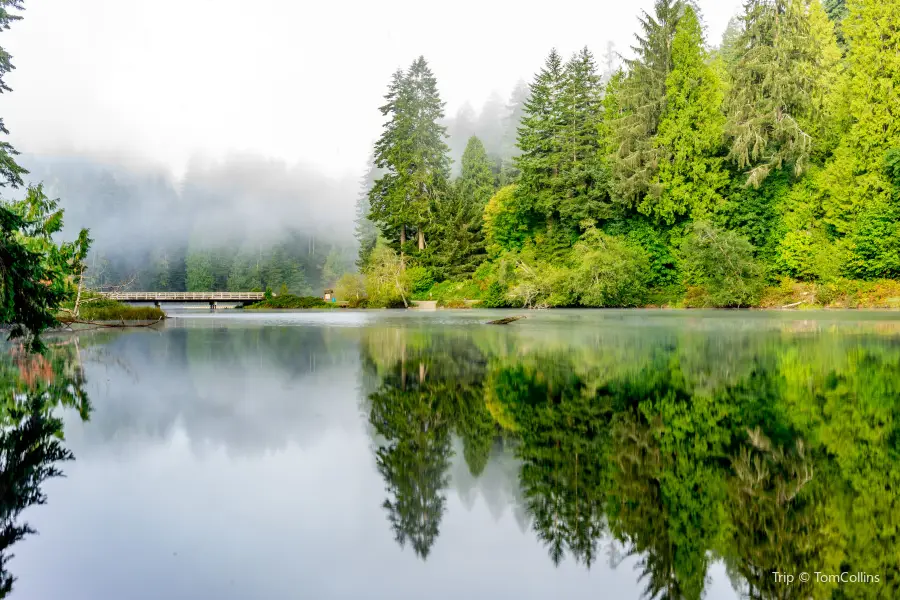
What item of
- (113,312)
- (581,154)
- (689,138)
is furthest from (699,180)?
(113,312)

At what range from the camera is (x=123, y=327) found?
2391 cm

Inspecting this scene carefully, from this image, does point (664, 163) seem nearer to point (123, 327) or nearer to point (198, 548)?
point (123, 327)

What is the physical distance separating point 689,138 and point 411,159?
2633 cm

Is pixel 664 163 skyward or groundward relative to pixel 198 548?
skyward

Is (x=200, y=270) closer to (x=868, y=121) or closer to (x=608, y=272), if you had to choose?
(x=608, y=272)

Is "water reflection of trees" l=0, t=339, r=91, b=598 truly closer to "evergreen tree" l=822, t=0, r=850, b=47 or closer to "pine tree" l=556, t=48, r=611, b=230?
"pine tree" l=556, t=48, r=611, b=230

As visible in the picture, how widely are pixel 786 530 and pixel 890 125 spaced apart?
38.7 metres

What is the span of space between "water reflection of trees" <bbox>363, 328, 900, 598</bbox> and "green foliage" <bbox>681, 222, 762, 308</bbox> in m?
26.2

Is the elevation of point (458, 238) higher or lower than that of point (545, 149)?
lower

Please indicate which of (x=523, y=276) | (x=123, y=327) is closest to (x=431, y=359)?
(x=123, y=327)

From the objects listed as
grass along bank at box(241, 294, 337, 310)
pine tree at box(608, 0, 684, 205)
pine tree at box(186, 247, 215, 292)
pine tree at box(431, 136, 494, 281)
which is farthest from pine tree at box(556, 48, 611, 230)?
pine tree at box(186, 247, 215, 292)

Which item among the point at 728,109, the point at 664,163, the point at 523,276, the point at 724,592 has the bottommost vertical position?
the point at 724,592

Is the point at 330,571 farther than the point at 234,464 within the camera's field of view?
No

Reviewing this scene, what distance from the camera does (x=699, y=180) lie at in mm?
37281
